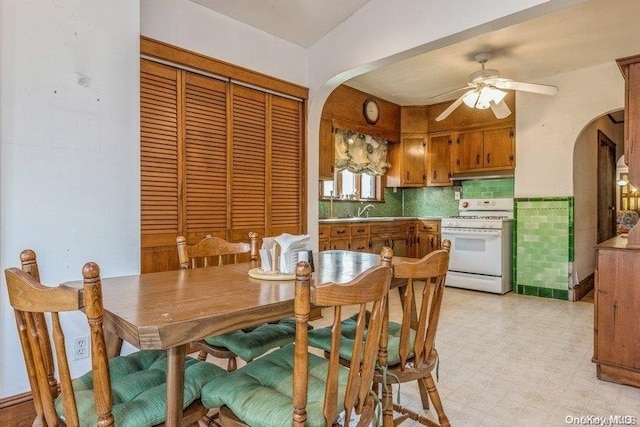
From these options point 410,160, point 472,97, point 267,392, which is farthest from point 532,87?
point 267,392

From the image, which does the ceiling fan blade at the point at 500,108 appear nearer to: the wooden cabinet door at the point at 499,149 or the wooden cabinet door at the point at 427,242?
the wooden cabinet door at the point at 499,149

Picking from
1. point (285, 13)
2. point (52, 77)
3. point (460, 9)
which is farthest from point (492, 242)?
point (52, 77)

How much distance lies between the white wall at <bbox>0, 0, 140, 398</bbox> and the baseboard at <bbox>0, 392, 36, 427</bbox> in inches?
1.5

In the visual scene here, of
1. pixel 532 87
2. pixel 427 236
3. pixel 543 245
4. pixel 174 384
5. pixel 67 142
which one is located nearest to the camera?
pixel 174 384

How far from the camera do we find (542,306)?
13.8 ft

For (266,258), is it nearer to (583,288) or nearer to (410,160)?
(410,160)

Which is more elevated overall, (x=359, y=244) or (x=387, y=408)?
(x=359, y=244)

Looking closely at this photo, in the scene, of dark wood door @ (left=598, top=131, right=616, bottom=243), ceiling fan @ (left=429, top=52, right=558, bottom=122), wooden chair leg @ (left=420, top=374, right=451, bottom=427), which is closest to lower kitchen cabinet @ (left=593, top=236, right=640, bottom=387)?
wooden chair leg @ (left=420, top=374, right=451, bottom=427)

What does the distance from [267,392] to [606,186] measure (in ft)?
22.2

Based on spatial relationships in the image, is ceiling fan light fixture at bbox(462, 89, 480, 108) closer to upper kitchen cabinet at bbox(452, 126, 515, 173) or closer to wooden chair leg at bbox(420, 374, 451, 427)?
upper kitchen cabinet at bbox(452, 126, 515, 173)

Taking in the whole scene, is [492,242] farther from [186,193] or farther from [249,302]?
[249,302]

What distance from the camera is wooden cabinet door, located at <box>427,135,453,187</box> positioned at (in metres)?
5.45

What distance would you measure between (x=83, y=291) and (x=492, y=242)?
4605 millimetres

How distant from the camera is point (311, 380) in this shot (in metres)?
1.35
